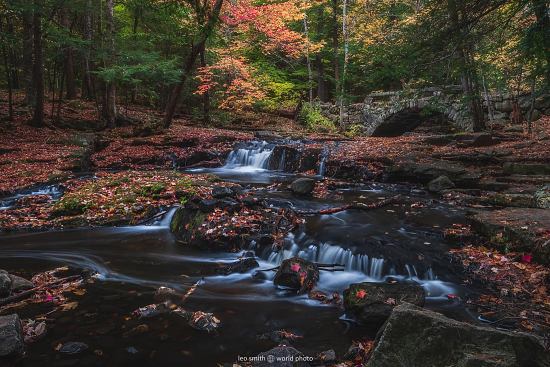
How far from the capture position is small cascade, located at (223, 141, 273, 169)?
15602 mm

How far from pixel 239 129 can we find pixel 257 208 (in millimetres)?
15418

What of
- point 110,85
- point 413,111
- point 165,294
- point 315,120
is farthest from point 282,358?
point 315,120

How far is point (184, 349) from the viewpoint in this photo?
3.79 metres

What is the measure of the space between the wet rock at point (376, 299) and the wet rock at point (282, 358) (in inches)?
42.0

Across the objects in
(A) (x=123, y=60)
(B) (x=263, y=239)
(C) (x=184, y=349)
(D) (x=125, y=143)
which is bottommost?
(C) (x=184, y=349)

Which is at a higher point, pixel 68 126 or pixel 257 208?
pixel 68 126

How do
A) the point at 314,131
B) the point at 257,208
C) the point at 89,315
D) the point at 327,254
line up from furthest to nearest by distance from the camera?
the point at 314,131 → the point at 257,208 → the point at 327,254 → the point at 89,315

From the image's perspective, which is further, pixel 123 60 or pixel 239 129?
pixel 239 129

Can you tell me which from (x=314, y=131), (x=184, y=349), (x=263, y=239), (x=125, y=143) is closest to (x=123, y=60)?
(x=125, y=143)

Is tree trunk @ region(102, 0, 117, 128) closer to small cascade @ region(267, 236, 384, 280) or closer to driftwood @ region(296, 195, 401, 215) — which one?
driftwood @ region(296, 195, 401, 215)

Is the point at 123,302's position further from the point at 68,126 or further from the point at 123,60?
the point at 68,126

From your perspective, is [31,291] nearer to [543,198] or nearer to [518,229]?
[518,229]

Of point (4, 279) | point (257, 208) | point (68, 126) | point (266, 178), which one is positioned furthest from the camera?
point (68, 126)

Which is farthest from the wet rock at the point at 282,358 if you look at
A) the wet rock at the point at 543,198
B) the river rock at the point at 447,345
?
the wet rock at the point at 543,198
